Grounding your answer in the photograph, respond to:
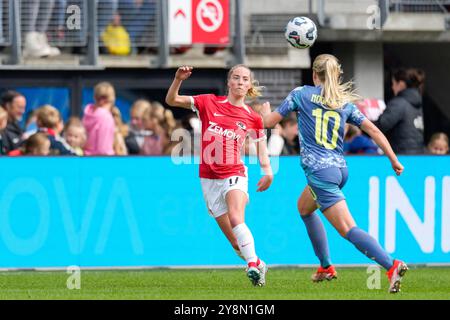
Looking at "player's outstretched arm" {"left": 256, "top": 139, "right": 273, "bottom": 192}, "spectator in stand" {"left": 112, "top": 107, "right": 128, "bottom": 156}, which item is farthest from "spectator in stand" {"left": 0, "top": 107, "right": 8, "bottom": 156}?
"player's outstretched arm" {"left": 256, "top": 139, "right": 273, "bottom": 192}

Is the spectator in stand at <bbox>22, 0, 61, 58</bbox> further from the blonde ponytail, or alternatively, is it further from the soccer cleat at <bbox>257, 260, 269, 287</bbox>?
the soccer cleat at <bbox>257, 260, 269, 287</bbox>

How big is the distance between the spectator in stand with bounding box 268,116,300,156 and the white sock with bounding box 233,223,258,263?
4.70 m

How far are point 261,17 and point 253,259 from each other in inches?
418

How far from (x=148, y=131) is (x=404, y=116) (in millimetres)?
3484

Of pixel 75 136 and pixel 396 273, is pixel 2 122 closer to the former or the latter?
pixel 75 136

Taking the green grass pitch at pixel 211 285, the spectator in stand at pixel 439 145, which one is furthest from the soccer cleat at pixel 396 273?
the spectator in stand at pixel 439 145

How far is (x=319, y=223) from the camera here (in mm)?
14156

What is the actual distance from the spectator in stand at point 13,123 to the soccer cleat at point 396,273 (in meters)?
6.55

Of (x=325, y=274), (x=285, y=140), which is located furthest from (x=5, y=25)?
(x=325, y=274)

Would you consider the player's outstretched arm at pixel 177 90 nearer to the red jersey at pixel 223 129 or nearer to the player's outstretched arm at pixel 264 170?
the red jersey at pixel 223 129

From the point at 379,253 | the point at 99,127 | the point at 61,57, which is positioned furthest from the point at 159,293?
the point at 61,57

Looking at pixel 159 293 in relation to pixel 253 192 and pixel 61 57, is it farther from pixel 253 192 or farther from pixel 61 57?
pixel 61 57

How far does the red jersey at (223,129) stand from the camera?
1377cm

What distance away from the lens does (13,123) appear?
18531 mm
